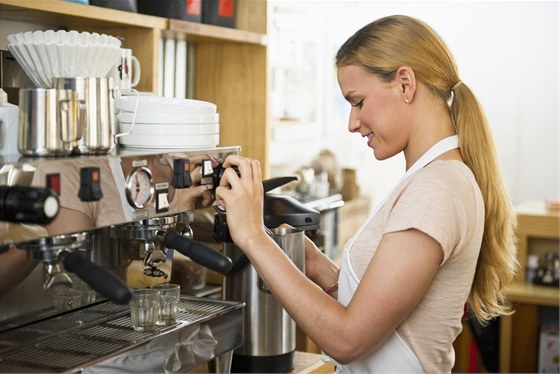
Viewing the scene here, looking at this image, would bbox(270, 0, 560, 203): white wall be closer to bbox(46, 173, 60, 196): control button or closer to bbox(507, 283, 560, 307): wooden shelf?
bbox(507, 283, 560, 307): wooden shelf

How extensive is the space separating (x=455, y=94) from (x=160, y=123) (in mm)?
531

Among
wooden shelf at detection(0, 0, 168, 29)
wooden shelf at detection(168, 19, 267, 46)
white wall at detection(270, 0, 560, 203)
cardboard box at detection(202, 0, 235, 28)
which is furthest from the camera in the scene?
white wall at detection(270, 0, 560, 203)

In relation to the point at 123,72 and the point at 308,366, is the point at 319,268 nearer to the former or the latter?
the point at 308,366

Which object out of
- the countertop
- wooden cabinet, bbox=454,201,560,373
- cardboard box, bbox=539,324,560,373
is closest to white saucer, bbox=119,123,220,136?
the countertop

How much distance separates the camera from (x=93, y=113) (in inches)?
51.1

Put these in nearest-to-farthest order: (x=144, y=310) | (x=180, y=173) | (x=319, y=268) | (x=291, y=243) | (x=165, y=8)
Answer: (x=180, y=173)
(x=144, y=310)
(x=291, y=243)
(x=319, y=268)
(x=165, y=8)

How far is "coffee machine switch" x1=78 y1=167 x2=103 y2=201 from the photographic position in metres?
1.21

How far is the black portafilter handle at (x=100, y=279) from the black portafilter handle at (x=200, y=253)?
0.60 ft

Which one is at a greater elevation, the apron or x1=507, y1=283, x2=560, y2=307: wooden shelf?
the apron

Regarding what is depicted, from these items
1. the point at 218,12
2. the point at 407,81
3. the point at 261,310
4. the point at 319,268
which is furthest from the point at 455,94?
the point at 218,12

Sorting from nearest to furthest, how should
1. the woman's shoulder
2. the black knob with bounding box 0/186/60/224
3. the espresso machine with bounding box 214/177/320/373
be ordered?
the black knob with bounding box 0/186/60/224 < the woman's shoulder < the espresso machine with bounding box 214/177/320/373

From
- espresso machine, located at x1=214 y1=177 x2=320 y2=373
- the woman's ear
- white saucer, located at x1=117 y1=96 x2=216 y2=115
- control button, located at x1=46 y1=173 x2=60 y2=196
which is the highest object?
the woman's ear

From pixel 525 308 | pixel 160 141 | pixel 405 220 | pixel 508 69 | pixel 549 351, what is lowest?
pixel 549 351

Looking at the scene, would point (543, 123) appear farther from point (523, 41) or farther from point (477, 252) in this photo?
point (477, 252)
